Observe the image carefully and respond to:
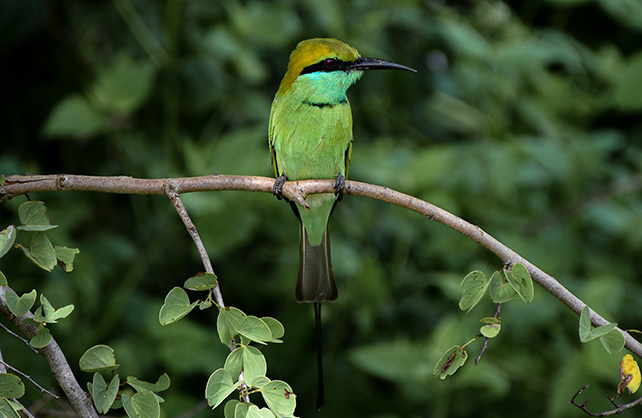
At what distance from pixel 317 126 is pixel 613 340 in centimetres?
96

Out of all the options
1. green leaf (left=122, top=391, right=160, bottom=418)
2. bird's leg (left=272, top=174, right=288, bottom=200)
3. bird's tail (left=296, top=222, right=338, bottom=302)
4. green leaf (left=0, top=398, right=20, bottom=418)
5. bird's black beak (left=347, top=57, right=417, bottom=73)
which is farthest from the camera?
bird's black beak (left=347, top=57, right=417, bottom=73)

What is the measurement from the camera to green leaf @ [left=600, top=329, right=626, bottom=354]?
42.6 inches

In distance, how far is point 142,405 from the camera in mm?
1016

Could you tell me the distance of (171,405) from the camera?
84.4 inches

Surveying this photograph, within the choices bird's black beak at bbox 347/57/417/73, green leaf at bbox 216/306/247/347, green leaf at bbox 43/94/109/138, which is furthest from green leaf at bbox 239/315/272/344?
green leaf at bbox 43/94/109/138

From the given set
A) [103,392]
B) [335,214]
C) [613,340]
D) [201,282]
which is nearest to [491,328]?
[613,340]

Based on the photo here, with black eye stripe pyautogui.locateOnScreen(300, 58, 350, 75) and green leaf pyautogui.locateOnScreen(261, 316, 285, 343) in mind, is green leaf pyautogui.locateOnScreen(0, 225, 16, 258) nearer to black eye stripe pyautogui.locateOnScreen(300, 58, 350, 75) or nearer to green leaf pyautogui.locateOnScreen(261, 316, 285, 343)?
green leaf pyautogui.locateOnScreen(261, 316, 285, 343)

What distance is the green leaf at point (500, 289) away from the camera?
3.64 ft

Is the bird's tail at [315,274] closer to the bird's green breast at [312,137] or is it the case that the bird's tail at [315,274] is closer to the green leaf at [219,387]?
the bird's green breast at [312,137]

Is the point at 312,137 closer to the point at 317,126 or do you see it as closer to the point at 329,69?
the point at 317,126

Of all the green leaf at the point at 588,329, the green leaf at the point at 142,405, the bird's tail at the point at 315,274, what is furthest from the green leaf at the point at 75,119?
the green leaf at the point at 588,329

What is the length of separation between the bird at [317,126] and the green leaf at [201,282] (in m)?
0.76

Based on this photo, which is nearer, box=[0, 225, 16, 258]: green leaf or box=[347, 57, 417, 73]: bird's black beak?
box=[0, 225, 16, 258]: green leaf

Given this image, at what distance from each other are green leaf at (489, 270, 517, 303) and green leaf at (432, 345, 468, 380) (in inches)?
3.7
